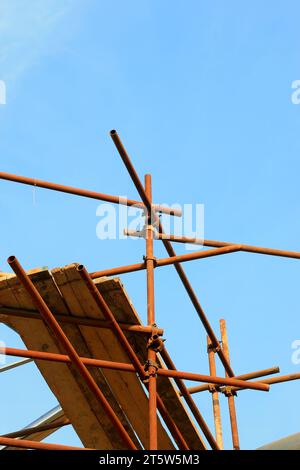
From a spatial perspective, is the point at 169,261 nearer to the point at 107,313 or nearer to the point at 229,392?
the point at 107,313

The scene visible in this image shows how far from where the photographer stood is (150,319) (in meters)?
9.80

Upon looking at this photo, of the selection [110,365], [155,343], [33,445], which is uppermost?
[155,343]

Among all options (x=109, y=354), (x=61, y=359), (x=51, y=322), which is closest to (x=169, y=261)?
(x=109, y=354)

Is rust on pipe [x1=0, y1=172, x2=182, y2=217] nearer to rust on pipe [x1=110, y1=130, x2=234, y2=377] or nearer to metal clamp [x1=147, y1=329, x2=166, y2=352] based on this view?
rust on pipe [x1=110, y1=130, x2=234, y2=377]

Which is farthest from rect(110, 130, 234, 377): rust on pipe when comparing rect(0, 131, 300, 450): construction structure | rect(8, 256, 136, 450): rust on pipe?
rect(8, 256, 136, 450): rust on pipe

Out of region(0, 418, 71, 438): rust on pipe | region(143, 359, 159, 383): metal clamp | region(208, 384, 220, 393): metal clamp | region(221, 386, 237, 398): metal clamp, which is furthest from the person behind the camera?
region(208, 384, 220, 393): metal clamp

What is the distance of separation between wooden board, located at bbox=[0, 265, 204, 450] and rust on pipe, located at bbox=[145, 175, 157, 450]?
0.86ft

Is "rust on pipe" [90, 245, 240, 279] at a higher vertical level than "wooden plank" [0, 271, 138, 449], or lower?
higher

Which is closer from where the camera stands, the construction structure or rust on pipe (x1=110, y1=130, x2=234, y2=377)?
the construction structure

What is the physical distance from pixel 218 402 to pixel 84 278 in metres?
3.65

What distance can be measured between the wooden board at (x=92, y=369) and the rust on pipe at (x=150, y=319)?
0.86 ft

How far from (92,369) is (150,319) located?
0.73 meters

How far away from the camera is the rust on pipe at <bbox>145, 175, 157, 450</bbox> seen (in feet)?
29.2

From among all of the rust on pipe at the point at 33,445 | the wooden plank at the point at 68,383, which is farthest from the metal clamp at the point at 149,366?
the rust on pipe at the point at 33,445
